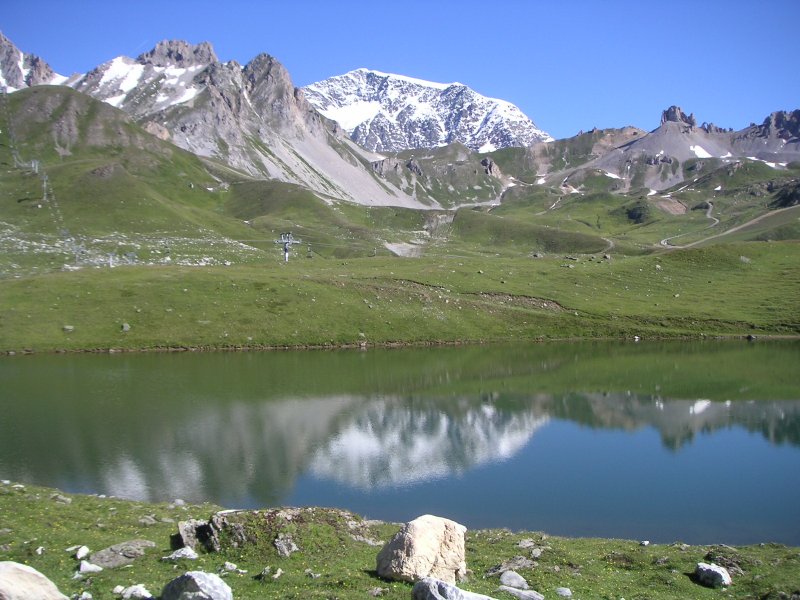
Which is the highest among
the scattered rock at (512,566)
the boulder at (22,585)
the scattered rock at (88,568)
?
the boulder at (22,585)

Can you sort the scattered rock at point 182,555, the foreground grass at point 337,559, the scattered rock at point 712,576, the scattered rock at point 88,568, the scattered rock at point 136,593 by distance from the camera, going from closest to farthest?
the scattered rock at point 136,593 < the foreground grass at point 337,559 < the scattered rock at point 88,568 < the scattered rock at point 182,555 < the scattered rock at point 712,576

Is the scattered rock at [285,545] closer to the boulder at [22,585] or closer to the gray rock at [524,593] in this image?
the gray rock at [524,593]

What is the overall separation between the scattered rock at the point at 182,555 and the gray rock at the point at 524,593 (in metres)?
9.31

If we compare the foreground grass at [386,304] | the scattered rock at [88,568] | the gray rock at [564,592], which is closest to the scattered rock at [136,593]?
the scattered rock at [88,568]

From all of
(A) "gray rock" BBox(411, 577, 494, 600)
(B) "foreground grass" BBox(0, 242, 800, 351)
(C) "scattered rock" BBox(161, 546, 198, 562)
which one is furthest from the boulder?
(B) "foreground grass" BBox(0, 242, 800, 351)

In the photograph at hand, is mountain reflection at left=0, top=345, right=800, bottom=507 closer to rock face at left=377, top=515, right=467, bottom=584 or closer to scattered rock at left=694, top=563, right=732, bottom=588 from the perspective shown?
rock face at left=377, top=515, right=467, bottom=584

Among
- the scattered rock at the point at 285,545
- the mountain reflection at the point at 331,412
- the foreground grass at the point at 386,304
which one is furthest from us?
the foreground grass at the point at 386,304

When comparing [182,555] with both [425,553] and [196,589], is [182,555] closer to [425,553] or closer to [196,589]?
[196,589]

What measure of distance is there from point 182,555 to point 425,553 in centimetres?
753

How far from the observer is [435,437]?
4603 cm

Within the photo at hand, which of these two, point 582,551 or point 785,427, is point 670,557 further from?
point 785,427

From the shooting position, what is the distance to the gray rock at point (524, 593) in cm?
1723

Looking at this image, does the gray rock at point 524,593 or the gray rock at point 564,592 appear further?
the gray rock at point 564,592

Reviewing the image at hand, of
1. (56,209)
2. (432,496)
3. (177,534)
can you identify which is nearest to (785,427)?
(432,496)
